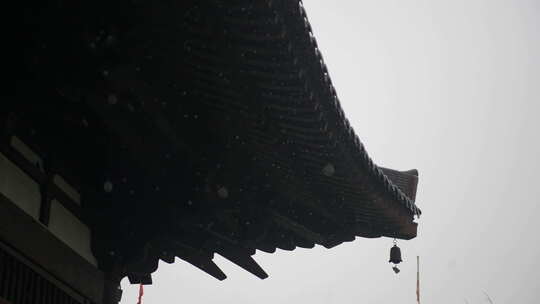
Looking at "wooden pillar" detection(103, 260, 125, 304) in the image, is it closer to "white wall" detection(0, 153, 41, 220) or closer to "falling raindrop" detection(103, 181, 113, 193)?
"falling raindrop" detection(103, 181, 113, 193)

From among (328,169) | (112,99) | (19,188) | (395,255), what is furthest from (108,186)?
(395,255)

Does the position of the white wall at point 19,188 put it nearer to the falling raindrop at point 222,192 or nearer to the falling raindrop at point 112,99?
the falling raindrop at point 112,99

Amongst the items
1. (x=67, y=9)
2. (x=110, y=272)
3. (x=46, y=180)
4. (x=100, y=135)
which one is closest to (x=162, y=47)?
(x=67, y=9)

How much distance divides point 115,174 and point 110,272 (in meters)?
1.18

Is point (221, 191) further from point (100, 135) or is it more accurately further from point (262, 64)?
point (262, 64)

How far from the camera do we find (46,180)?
666 centimetres

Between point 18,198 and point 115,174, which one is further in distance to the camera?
point 115,174

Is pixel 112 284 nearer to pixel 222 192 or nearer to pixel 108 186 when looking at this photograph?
pixel 108 186

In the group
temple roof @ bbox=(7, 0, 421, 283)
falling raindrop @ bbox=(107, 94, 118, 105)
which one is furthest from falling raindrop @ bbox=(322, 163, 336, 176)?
falling raindrop @ bbox=(107, 94, 118, 105)

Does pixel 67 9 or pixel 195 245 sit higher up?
pixel 67 9

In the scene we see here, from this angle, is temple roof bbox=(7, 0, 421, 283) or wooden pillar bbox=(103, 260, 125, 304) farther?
wooden pillar bbox=(103, 260, 125, 304)

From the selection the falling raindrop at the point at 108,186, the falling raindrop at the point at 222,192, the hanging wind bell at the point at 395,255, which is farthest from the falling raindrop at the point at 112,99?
the hanging wind bell at the point at 395,255

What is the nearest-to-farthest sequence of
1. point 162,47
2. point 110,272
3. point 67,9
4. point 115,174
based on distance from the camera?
point 67,9 → point 162,47 → point 115,174 → point 110,272

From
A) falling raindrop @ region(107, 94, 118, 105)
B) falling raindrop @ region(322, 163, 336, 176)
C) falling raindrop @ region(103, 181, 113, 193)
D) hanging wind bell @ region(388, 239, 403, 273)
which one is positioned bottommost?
hanging wind bell @ region(388, 239, 403, 273)
